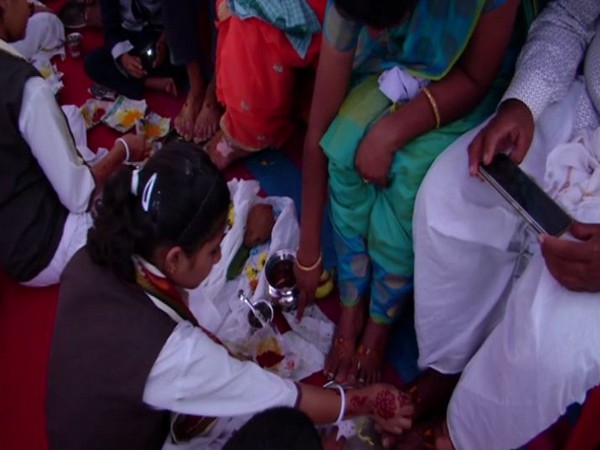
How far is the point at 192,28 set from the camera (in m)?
2.10

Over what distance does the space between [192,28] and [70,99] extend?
62 centimetres

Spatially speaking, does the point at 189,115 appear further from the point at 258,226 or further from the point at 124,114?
the point at 258,226

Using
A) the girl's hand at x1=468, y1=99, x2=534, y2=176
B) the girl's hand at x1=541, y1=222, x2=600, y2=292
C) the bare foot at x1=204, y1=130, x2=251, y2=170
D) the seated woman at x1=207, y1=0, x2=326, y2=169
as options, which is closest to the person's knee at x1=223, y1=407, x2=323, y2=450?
the girl's hand at x1=541, y1=222, x2=600, y2=292

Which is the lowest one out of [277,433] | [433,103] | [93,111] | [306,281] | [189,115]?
[93,111]

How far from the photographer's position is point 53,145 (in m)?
1.47

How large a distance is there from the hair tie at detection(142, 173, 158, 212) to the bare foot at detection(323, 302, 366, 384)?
27.6 inches

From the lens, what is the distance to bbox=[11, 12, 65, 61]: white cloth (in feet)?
8.01

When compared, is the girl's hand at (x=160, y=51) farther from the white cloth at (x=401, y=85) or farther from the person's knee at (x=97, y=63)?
the white cloth at (x=401, y=85)

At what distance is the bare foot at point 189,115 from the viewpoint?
7.18 ft

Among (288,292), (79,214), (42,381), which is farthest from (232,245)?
(42,381)

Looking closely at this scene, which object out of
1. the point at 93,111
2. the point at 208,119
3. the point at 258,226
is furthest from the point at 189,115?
the point at 258,226

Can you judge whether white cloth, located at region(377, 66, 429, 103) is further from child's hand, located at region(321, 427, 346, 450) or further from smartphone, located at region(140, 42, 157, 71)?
smartphone, located at region(140, 42, 157, 71)

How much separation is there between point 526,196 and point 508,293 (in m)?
0.28

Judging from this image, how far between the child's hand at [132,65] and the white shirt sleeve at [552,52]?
146 cm
